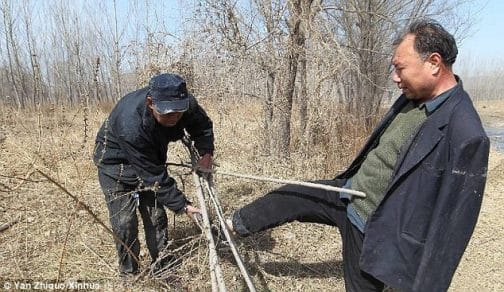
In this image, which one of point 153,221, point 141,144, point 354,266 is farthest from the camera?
point 153,221

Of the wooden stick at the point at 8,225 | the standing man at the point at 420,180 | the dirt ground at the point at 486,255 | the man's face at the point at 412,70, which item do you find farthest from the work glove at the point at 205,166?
the dirt ground at the point at 486,255

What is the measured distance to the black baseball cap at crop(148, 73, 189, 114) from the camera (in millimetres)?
2434

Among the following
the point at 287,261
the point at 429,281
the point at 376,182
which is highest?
the point at 376,182

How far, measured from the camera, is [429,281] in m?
1.86

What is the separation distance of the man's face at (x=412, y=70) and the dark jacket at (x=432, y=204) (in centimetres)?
13

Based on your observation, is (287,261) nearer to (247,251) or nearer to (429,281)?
(247,251)

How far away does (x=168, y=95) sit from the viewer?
2.45 metres

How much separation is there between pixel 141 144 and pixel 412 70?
1698 millimetres

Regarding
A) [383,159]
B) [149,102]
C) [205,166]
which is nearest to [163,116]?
[149,102]

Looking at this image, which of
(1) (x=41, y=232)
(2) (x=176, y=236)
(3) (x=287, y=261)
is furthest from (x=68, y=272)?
(3) (x=287, y=261)

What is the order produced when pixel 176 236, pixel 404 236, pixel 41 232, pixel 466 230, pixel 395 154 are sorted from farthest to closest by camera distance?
pixel 176 236
pixel 41 232
pixel 395 154
pixel 404 236
pixel 466 230

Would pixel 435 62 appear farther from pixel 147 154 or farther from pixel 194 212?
pixel 147 154

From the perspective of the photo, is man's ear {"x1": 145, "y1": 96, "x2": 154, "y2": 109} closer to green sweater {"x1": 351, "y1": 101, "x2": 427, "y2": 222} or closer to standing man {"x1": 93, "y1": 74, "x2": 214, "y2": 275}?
standing man {"x1": 93, "y1": 74, "x2": 214, "y2": 275}

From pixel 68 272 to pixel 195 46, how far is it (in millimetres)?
3736
